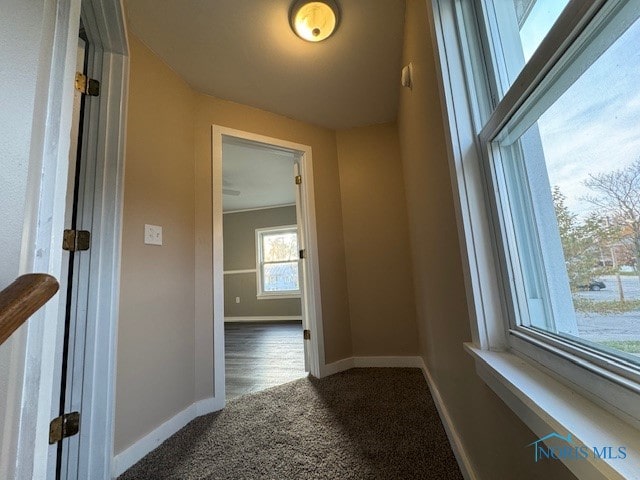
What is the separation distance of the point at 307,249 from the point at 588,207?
2040 millimetres

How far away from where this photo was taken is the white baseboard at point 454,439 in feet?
3.39

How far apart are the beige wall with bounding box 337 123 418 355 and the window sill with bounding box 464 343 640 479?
1880 millimetres

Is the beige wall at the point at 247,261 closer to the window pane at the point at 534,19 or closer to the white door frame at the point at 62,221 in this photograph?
the white door frame at the point at 62,221

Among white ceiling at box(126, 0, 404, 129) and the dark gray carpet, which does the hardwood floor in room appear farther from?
white ceiling at box(126, 0, 404, 129)

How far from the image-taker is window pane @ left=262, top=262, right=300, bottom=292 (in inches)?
243

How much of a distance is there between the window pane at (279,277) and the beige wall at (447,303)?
182 inches

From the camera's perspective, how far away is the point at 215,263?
2031mm

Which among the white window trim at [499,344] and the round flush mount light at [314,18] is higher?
the round flush mount light at [314,18]

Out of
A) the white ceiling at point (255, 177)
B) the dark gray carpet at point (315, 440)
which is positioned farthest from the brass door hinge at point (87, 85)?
the dark gray carpet at point (315, 440)

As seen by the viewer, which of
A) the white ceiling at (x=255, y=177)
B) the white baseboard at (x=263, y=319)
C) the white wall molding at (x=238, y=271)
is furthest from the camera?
the white wall molding at (x=238, y=271)

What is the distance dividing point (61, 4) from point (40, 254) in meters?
0.67

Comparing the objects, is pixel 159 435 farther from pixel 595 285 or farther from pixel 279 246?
pixel 279 246

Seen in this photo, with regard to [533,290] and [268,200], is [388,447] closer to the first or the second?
[533,290]

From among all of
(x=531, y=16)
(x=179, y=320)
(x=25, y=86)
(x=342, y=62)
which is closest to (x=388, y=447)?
(x=179, y=320)
